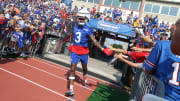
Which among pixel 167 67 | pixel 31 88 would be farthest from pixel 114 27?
pixel 167 67

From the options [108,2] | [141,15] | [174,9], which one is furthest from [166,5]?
[108,2]

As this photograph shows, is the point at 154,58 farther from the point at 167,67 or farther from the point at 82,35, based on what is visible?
the point at 82,35

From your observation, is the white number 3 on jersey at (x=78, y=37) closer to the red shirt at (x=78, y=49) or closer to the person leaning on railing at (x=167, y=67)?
the red shirt at (x=78, y=49)

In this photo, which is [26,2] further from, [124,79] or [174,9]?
[174,9]

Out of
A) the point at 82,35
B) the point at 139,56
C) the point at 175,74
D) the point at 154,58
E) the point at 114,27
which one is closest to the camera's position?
the point at 175,74

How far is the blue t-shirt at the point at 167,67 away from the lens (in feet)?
4.50

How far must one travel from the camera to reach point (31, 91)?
152 inches

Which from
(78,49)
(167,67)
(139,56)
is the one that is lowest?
(78,49)

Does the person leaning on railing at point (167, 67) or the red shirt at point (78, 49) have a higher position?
the person leaning on railing at point (167, 67)

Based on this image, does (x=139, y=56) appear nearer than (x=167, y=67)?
No

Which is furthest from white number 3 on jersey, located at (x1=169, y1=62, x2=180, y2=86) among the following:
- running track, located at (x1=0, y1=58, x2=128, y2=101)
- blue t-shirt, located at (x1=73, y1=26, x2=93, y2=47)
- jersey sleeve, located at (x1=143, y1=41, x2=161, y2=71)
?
blue t-shirt, located at (x1=73, y1=26, x2=93, y2=47)

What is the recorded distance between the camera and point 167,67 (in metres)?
1.43

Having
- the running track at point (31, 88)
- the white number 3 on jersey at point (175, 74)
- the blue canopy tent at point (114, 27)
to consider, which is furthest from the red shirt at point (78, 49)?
the blue canopy tent at point (114, 27)

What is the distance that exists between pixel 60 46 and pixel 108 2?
65.3 feet
